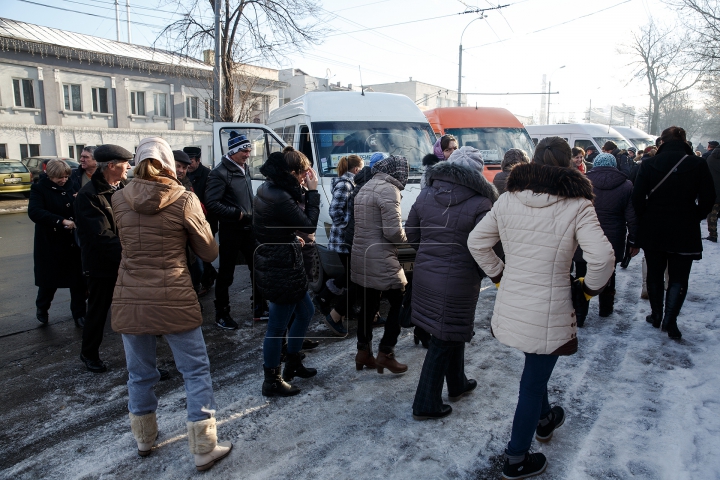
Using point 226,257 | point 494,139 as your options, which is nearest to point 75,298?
point 226,257

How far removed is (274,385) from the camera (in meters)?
3.84

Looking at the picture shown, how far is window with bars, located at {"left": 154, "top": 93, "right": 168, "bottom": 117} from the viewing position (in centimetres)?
3127

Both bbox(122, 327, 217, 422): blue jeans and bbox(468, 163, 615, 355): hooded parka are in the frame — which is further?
bbox(122, 327, 217, 422): blue jeans

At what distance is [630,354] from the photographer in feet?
15.0

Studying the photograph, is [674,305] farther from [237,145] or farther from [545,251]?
[237,145]

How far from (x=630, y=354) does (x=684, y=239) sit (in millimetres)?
1236

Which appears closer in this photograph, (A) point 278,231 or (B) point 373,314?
(A) point 278,231

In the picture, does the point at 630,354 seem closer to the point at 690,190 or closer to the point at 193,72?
the point at 690,190

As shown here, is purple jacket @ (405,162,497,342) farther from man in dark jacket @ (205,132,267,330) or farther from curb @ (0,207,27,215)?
curb @ (0,207,27,215)

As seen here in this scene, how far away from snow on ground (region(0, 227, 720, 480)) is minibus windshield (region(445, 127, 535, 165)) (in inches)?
290

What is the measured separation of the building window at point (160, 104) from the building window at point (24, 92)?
6592 millimetres

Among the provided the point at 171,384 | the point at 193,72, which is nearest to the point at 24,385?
the point at 171,384

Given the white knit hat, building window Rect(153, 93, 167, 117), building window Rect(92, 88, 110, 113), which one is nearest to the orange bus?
the white knit hat

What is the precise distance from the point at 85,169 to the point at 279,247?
3089mm
